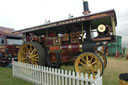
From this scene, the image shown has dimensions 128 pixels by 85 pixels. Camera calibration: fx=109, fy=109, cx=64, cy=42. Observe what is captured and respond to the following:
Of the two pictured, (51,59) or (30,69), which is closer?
(30,69)

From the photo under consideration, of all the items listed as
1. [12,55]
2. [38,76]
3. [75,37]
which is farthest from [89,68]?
[12,55]

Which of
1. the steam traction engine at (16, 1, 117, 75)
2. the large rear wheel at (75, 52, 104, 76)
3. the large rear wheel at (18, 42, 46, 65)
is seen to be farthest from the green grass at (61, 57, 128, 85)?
the large rear wheel at (18, 42, 46, 65)

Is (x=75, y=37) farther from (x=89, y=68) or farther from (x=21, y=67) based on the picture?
(x=21, y=67)

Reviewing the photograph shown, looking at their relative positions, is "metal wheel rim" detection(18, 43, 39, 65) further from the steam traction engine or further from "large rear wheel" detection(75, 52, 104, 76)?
"large rear wheel" detection(75, 52, 104, 76)

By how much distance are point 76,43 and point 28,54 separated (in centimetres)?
256

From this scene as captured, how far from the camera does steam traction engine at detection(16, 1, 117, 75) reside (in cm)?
396

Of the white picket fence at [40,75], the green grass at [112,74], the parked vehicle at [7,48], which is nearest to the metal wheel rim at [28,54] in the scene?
the white picket fence at [40,75]

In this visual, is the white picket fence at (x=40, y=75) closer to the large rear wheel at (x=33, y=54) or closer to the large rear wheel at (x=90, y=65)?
the large rear wheel at (x=90, y=65)

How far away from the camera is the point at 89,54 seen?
396cm

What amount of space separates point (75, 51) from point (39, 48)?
1.72m

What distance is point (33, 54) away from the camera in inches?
217

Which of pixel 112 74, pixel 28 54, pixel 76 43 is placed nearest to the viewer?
pixel 76 43

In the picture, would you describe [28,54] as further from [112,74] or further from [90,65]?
[112,74]

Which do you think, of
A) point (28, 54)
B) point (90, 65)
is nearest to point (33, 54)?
point (28, 54)
